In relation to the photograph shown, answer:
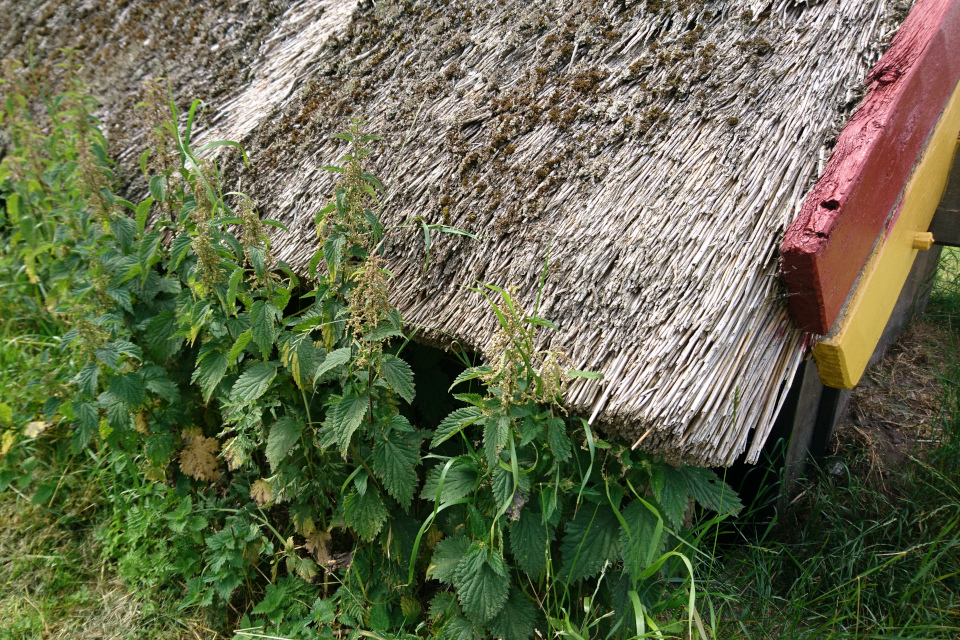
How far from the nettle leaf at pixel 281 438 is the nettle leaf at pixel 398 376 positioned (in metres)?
0.43

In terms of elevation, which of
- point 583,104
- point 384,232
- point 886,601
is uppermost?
point 583,104

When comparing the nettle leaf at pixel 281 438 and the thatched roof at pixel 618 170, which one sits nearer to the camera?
the thatched roof at pixel 618 170

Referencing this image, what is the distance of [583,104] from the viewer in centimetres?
215

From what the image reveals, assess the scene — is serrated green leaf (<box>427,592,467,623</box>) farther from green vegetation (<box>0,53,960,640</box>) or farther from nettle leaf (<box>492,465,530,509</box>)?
nettle leaf (<box>492,465,530,509</box>)

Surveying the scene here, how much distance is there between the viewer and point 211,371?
81.4 inches

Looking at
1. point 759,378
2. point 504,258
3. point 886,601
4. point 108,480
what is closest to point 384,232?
point 504,258

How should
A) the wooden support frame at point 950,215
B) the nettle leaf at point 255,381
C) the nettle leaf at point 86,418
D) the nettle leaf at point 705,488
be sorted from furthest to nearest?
the wooden support frame at point 950,215 < the nettle leaf at point 86,418 < the nettle leaf at point 255,381 < the nettle leaf at point 705,488

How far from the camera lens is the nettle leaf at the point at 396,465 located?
1.80 meters

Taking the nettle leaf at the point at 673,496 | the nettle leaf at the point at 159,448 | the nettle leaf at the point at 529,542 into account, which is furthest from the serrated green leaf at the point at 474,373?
the nettle leaf at the point at 159,448

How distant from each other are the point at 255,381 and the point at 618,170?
1.29 meters

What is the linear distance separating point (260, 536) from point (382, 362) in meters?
0.94

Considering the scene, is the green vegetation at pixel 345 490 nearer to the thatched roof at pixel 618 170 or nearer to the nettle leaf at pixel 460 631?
the nettle leaf at pixel 460 631

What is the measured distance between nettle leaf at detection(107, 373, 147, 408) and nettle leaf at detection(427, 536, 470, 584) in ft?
3.68

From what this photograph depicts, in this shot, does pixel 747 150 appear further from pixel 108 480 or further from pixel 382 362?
pixel 108 480
